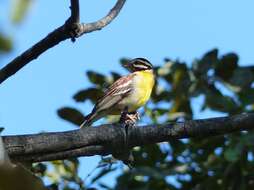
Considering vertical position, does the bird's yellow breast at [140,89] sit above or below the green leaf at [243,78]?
above

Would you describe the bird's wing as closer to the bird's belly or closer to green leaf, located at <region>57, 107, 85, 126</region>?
the bird's belly

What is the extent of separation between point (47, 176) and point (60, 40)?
90.0 inches

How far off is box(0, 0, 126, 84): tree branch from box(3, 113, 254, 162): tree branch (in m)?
0.46

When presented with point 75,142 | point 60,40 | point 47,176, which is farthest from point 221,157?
point 47,176

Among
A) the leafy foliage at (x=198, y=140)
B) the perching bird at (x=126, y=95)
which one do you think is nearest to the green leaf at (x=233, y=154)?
the leafy foliage at (x=198, y=140)

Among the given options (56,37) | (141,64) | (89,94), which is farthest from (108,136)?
(141,64)

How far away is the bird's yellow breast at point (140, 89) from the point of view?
5730 millimetres

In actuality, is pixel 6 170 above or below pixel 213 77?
below

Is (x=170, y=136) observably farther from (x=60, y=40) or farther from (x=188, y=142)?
(x=60, y=40)

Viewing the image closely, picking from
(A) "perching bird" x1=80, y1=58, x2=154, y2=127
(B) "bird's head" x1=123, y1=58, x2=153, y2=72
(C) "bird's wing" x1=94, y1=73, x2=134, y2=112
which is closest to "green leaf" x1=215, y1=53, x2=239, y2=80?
(A) "perching bird" x1=80, y1=58, x2=154, y2=127

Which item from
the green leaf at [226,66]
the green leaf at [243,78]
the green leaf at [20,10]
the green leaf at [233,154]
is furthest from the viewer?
the green leaf at [226,66]

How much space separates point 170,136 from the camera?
10.9 ft

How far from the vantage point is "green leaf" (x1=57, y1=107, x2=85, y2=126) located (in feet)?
14.4

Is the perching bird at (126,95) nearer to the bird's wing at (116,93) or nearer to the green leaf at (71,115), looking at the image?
the bird's wing at (116,93)
